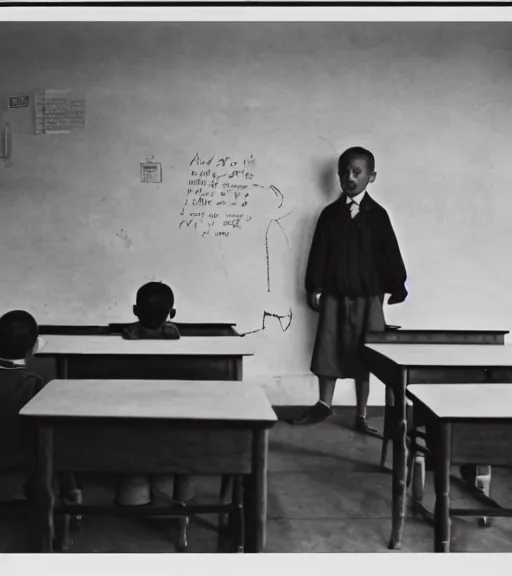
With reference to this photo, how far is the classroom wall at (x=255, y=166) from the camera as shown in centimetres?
430

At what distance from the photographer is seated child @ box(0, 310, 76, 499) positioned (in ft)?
6.79

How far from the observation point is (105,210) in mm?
4375

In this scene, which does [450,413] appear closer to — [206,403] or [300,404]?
[206,403]

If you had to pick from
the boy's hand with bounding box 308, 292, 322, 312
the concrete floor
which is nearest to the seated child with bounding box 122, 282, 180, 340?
the concrete floor

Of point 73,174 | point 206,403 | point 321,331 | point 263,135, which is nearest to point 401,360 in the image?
point 206,403

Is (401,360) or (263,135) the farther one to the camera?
(263,135)

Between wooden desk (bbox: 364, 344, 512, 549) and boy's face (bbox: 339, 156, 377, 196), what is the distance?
1.70 meters

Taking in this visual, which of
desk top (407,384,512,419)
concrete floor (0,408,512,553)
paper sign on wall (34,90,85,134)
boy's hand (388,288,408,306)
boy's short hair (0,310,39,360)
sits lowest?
concrete floor (0,408,512,553)

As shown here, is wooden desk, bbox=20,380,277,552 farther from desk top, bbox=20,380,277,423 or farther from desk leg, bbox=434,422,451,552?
desk leg, bbox=434,422,451,552

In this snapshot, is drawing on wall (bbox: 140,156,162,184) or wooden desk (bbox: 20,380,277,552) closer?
wooden desk (bbox: 20,380,277,552)

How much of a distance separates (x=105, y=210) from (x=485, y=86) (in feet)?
7.99

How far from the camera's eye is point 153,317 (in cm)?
287

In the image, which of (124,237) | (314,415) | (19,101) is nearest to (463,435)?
(314,415)

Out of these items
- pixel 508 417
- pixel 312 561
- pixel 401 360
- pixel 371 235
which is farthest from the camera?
pixel 371 235
